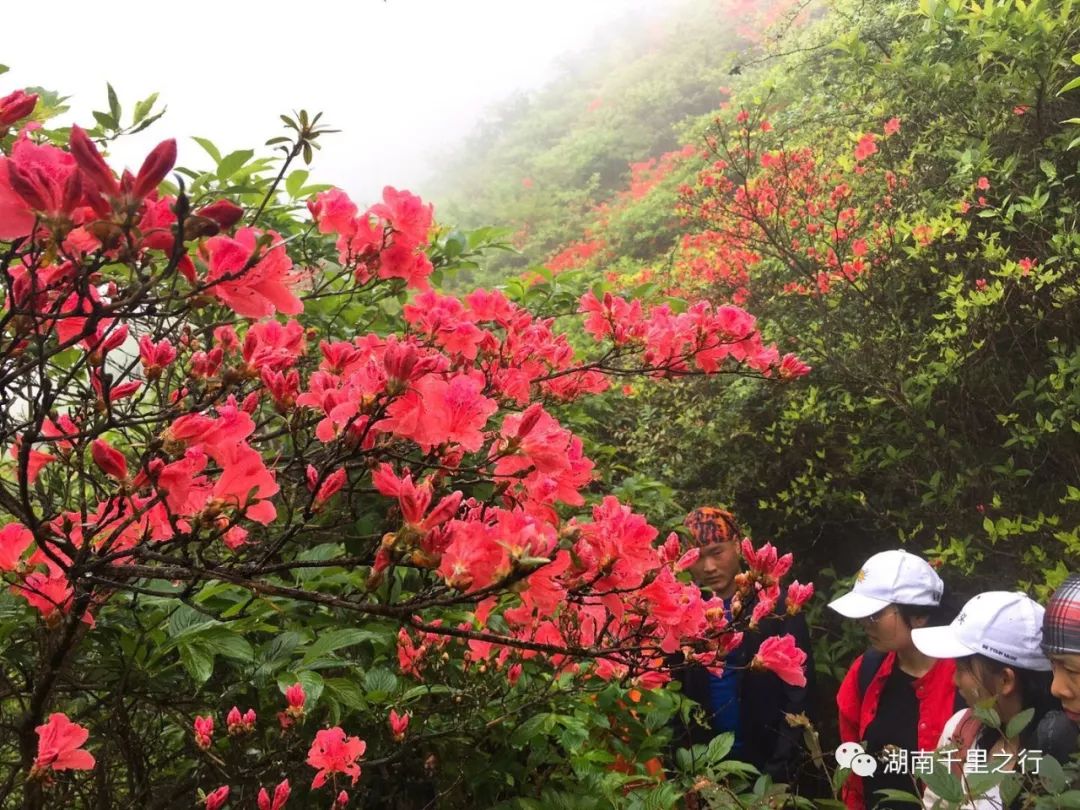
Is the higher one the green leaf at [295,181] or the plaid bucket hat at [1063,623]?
the green leaf at [295,181]

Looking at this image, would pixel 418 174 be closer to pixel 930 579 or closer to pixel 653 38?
pixel 653 38

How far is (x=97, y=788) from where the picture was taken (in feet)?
4.91

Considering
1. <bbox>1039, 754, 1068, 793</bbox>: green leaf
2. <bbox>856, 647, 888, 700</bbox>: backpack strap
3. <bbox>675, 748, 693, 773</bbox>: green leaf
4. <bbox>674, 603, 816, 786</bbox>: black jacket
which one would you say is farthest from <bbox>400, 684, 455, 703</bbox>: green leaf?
<bbox>856, 647, 888, 700</bbox>: backpack strap

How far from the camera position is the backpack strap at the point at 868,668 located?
2.22 m

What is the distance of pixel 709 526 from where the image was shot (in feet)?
8.46

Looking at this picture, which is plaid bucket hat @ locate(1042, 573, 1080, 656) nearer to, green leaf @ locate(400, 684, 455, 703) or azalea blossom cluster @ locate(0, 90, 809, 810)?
azalea blossom cluster @ locate(0, 90, 809, 810)

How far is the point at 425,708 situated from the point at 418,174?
22928mm

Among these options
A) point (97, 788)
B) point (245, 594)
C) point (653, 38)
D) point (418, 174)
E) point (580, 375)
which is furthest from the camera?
point (418, 174)

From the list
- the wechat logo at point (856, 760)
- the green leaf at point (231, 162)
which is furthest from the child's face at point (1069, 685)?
the green leaf at point (231, 162)

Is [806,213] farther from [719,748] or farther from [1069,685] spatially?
[719,748]

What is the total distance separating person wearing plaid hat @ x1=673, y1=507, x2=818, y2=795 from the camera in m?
2.40

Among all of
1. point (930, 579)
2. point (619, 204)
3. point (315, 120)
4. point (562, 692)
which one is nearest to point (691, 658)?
point (562, 692)

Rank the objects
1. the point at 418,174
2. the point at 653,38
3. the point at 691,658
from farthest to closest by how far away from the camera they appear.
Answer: the point at 418,174 → the point at 653,38 → the point at 691,658

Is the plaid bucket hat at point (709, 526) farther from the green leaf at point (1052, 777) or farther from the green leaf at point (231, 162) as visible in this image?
the green leaf at point (231, 162)
